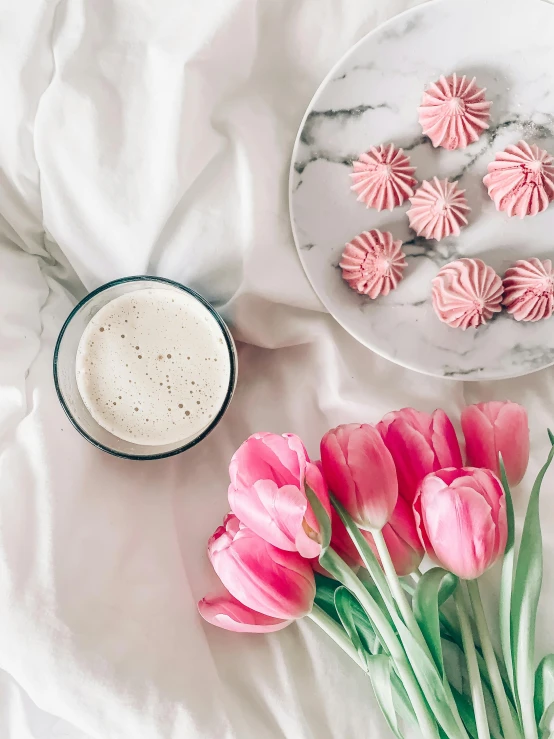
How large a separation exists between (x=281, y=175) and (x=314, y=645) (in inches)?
15.5

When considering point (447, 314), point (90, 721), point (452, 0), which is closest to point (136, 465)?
point (90, 721)

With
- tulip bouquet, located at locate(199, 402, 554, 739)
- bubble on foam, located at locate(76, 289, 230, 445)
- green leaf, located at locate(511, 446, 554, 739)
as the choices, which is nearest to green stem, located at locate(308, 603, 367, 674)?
tulip bouquet, located at locate(199, 402, 554, 739)

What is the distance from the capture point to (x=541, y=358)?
591 millimetres

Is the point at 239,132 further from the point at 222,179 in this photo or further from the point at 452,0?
the point at 452,0

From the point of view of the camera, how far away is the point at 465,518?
0.38 metres

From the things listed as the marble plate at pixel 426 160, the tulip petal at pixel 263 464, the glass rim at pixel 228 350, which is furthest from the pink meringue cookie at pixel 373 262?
the tulip petal at pixel 263 464

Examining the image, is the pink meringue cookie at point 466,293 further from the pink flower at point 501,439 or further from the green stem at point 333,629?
the green stem at point 333,629

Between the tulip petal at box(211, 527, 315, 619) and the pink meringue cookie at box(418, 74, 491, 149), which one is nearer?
the tulip petal at box(211, 527, 315, 619)

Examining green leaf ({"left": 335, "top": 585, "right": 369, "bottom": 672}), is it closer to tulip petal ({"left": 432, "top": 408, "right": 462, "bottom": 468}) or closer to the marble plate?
tulip petal ({"left": 432, "top": 408, "right": 462, "bottom": 468})

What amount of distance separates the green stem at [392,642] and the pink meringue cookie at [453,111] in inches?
14.6

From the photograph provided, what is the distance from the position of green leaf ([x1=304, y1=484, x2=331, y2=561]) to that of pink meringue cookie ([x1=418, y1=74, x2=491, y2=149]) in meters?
0.35

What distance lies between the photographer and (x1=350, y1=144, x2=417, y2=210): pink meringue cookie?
564 millimetres

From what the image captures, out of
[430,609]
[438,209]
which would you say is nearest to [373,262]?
[438,209]

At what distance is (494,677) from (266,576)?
154 millimetres
